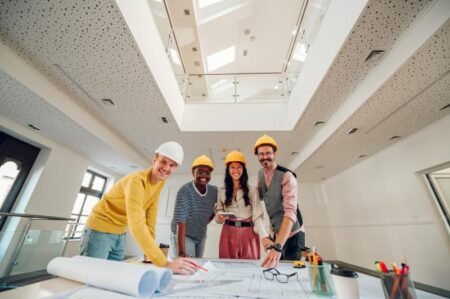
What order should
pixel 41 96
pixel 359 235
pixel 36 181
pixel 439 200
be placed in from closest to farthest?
pixel 41 96
pixel 439 200
pixel 36 181
pixel 359 235

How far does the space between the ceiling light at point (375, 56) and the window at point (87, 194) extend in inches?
215

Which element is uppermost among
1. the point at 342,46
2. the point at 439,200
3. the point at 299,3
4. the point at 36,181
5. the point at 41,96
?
the point at 299,3

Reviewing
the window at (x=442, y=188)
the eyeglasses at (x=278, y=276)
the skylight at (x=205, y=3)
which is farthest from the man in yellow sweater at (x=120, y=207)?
the skylight at (x=205, y=3)

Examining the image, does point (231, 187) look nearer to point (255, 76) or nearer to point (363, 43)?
point (363, 43)

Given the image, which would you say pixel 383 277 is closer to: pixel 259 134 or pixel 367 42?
pixel 367 42

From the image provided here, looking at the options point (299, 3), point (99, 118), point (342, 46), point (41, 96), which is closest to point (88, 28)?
point (41, 96)

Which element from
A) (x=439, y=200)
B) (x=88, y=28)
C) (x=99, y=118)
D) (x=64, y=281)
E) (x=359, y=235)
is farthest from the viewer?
(x=359, y=235)

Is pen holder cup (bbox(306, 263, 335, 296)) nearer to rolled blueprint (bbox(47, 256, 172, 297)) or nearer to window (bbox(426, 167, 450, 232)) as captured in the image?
rolled blueprint (bbox(47, 256, 172, 297))

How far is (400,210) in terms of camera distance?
2.84 meters

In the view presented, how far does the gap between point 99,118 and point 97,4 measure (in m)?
1.98

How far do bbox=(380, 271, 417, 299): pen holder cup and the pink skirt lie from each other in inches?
37.9

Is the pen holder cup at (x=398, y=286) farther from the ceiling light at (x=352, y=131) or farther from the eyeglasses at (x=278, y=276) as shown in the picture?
the ceiling light at (x=352, y=131)

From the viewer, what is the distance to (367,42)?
1.53 metres

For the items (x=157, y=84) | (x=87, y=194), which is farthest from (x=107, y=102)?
(x=87, y=194)
